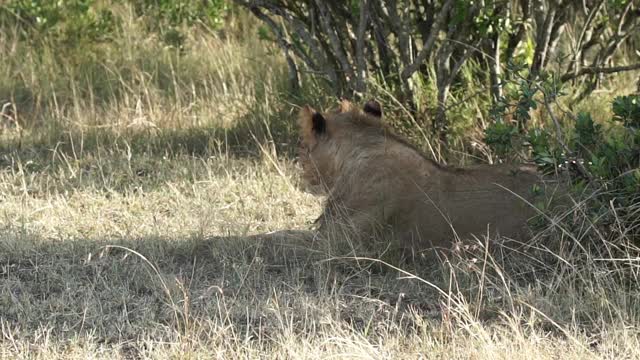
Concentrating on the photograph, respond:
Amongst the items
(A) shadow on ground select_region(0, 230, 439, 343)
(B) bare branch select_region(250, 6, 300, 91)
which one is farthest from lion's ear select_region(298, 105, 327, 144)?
(B) bare branch select_region(250, 6, 300, 91)

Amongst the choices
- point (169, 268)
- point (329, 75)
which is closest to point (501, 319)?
point (169, 268)

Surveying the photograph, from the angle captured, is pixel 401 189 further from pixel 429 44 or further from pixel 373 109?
pixel 429 44

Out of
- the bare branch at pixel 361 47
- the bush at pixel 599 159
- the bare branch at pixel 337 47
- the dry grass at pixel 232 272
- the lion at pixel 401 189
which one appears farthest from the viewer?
the bare branch at pixel 337 47

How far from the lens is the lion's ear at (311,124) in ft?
19.5

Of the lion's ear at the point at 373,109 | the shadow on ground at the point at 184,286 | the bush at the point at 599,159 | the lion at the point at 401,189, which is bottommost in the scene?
the shadow on ground at the point at 184,286

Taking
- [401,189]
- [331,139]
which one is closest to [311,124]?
[331,139]

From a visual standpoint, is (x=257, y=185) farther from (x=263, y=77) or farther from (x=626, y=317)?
(x=626, y=317)

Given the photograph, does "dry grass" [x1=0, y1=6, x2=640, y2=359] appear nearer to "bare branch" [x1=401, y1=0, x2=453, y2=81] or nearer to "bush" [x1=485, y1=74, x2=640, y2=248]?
"bush" [x1=485, y1=74, x2=640, y2=248]

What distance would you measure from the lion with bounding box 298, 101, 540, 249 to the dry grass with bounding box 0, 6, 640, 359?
11 cm

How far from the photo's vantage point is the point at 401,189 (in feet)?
18.3

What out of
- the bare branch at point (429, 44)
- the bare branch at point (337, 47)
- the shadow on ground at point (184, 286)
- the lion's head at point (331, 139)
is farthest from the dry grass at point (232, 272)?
the bare branch at point (429, 44)

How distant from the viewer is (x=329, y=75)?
25.0 feet

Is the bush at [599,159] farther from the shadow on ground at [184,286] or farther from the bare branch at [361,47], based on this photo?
the bare branch at [361,47]

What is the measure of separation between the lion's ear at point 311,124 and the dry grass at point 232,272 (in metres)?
0.55
